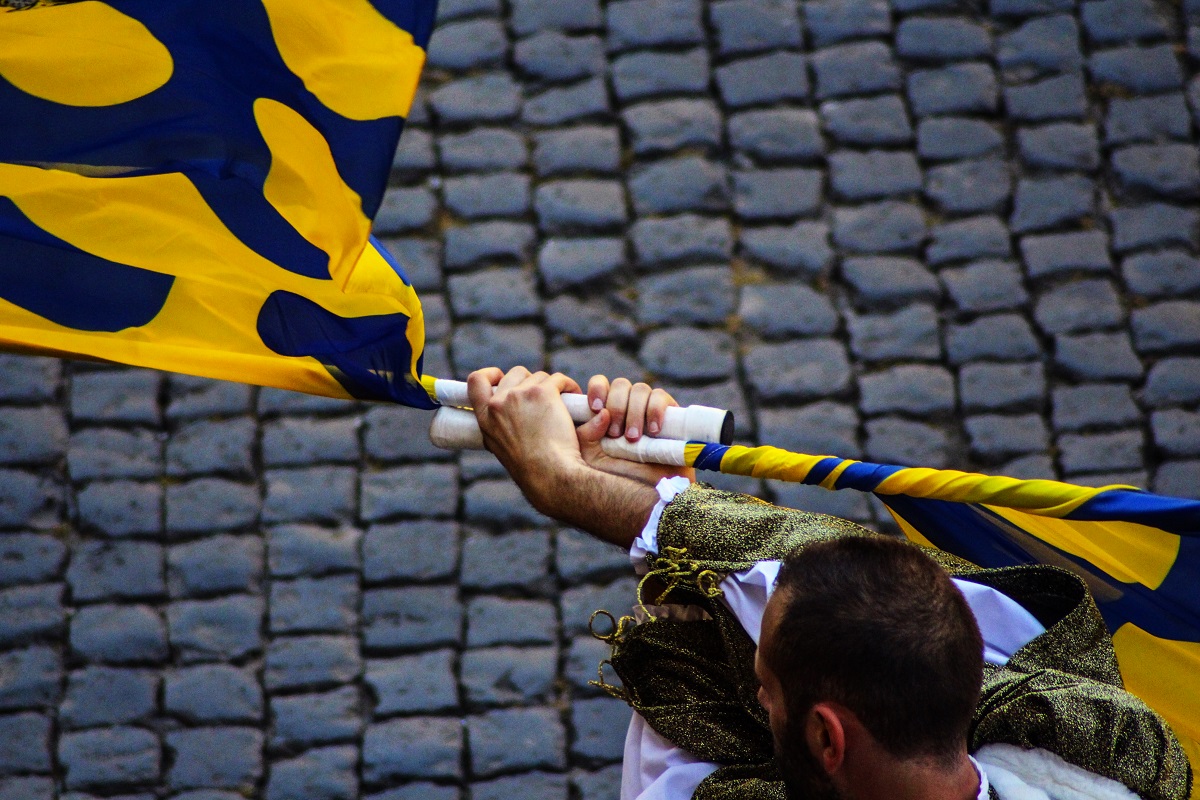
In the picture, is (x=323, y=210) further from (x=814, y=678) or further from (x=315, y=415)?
(x=315, y=415)

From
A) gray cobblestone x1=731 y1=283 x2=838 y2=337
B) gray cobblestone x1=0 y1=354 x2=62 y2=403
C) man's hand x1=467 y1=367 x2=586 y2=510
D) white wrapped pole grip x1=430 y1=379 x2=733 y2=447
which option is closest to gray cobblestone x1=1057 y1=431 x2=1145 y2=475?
gray cobblestone x1=731 y1=283 x2=838 y2=337

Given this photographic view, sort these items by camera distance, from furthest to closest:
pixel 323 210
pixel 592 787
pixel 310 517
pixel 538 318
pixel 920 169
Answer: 1. pixel 920 169
2. pixel 538 318
3. pixel 310 517
4. pixel 592 787
5. pixel 323 210

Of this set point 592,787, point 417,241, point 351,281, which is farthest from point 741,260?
point 351,281

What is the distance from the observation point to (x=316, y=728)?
3.87m

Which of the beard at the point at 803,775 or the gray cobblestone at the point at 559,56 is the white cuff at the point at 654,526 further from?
the gray cobblestone at the point at 559,56

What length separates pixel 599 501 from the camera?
250 centimetres

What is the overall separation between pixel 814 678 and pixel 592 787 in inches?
85.1

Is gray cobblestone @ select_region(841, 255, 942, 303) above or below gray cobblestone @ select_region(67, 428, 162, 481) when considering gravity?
above

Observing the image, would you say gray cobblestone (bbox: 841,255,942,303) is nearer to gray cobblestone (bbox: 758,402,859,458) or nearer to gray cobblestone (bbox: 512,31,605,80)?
gray cobblestone (bbox: 758,402,859,458)

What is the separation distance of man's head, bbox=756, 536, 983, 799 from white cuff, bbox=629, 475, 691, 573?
566mm

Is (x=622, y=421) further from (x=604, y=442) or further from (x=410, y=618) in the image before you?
(x=410, y=618)

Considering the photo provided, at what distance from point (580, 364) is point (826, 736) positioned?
2.82 metres

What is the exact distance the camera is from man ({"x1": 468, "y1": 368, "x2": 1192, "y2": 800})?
1776mm

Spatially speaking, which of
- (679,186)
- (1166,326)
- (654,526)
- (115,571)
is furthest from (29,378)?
(1166,326)
